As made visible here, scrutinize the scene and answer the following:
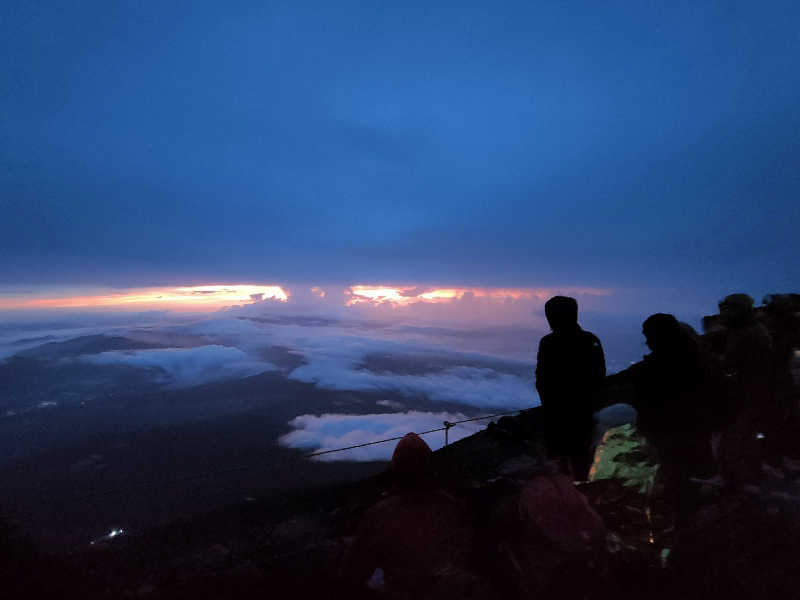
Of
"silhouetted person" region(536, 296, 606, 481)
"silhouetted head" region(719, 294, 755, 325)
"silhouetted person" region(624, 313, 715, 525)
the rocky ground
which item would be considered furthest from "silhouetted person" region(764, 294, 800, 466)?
"silhouetted person" region(536, 296, 606, 481)

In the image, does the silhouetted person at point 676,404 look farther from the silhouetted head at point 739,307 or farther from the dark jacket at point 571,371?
the silhouetted head at point 739,307

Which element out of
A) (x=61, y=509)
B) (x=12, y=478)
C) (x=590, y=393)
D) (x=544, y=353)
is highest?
(x=544, y=353)

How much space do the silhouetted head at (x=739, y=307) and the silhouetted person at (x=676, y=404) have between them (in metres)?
1.03

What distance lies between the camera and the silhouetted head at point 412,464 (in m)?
2.41

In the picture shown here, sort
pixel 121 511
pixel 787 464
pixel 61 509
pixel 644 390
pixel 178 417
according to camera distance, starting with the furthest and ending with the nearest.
Answer: pixel 178 417
pixel 61 509
pixel 121 511
pixel 787 464
pixel 644 390

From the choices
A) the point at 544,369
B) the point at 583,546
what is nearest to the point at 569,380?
the point at 544,369

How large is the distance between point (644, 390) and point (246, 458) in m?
151

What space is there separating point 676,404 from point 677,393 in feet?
0.41

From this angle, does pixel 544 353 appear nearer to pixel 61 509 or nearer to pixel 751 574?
pixel 751 574

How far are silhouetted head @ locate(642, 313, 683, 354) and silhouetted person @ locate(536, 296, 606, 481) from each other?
474mm

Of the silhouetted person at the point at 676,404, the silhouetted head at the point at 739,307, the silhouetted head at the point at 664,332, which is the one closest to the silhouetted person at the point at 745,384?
the silhouetted head at the point at 739,307

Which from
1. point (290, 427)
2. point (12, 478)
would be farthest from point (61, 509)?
point (290, 427)

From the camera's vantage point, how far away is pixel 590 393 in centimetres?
388

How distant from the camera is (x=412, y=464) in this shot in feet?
7.91
